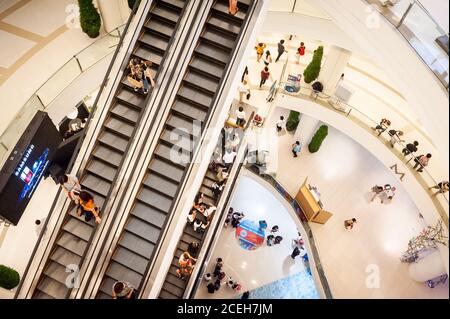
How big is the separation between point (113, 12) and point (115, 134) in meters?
5.53

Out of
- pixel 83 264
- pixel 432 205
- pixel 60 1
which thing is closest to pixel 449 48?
pixel 432 205

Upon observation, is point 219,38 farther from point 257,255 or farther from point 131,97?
point 257,255

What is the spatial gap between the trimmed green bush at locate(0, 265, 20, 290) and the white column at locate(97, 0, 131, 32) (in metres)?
8.77

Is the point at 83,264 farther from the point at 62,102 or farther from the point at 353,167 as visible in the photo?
the point at 353,167

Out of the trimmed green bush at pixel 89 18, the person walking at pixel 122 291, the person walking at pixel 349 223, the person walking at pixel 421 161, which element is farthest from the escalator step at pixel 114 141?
the person walking at pixel 349 223

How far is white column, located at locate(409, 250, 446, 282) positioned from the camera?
13389 millimetres

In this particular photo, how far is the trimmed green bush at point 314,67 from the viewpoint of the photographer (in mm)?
14789

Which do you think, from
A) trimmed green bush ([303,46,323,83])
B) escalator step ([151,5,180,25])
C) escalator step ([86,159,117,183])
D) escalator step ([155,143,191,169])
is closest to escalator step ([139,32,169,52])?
escalator step ([151,5,180,25])

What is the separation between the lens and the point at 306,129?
18.2 metres

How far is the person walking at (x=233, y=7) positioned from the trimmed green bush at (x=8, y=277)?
33.1ft

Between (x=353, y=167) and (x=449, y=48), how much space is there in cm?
1184

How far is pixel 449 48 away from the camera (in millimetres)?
6922

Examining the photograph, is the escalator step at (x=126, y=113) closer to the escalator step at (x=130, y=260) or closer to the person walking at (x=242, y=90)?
the escalator step at (x=130, y=260)

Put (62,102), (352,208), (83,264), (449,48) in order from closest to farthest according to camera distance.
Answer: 1. (449,48)
2. (83,264)
3. (62,102)
4. (352,208)
